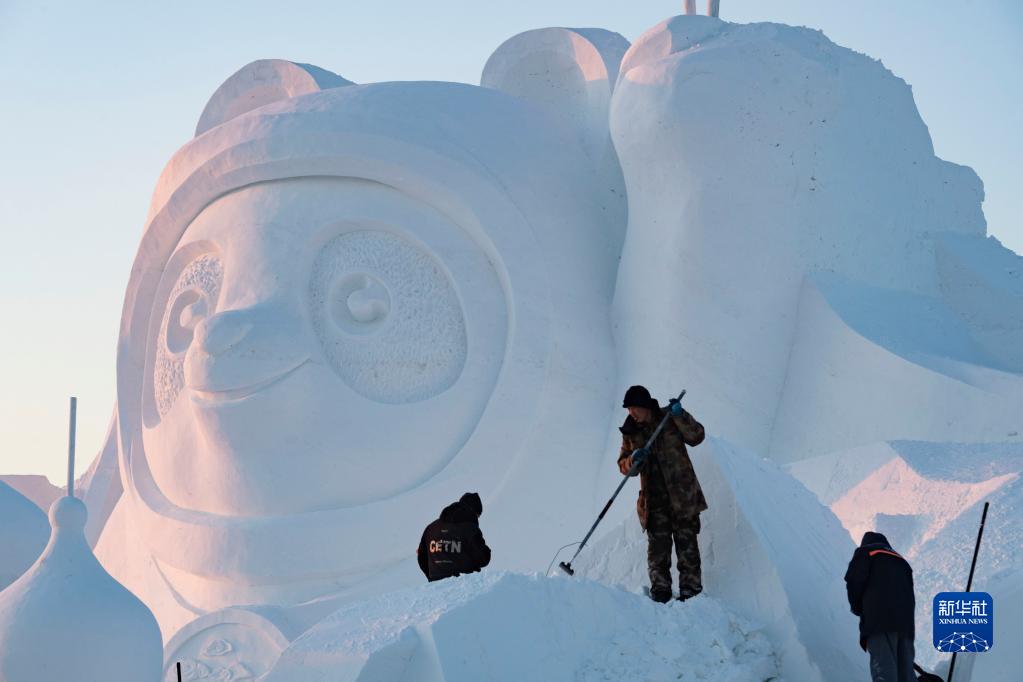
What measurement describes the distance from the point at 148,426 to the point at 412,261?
319 cm

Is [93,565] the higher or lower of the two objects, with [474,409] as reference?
lower

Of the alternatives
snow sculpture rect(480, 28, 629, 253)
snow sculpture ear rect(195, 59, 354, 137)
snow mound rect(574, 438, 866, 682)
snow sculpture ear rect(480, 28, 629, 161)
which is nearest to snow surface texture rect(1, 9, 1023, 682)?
snow sculpture rect(480, 28, 629, 253)

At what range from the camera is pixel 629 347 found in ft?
38.4

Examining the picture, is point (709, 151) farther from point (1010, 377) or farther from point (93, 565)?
point (93, 565)

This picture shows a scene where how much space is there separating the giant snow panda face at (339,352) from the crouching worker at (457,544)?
4.77m

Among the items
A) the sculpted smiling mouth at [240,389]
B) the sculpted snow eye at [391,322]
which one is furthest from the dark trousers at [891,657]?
the sculpted smiling mouth at [240,389]

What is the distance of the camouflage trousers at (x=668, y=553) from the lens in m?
6.49

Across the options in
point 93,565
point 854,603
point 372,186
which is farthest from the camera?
point 372,186

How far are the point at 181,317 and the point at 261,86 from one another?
9.70 feet

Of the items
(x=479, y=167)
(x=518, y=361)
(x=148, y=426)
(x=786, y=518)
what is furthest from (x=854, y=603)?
(x=148, y=426)

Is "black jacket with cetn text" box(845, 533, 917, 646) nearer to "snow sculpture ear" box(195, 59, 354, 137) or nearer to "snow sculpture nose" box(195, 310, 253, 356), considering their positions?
"snow sculpture nose" box(195, 310, 253, 356)

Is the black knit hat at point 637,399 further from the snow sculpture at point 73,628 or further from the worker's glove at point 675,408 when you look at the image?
the snow sculpture at point 73,628

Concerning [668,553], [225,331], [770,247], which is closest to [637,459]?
[668,553]

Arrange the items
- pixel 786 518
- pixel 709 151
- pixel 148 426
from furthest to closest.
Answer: pixel 148 426 → pixel 709 151 → pixel 786 518
